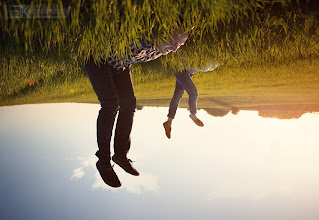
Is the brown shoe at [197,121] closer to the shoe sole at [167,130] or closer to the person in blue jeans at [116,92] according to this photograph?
the shoe sole at [167,130]

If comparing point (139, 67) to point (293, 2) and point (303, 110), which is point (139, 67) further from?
point (303, 110)

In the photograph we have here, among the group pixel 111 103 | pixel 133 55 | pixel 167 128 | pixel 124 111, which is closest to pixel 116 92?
pixel 111 103

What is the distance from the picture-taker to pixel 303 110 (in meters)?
5.76

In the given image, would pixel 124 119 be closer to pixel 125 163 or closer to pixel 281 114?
pixel 125 163

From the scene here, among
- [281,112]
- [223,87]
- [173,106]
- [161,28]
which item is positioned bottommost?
[281,112]

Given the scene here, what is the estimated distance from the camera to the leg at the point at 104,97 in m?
2.07

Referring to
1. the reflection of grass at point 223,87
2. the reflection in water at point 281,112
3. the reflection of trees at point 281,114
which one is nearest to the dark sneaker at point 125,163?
the reflection of grass at point 223,87

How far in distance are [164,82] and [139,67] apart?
1.24 m

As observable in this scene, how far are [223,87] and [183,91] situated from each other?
96.1 inches

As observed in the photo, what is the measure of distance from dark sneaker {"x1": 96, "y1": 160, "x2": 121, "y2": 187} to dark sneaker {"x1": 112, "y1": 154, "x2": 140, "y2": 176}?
0.65 feet

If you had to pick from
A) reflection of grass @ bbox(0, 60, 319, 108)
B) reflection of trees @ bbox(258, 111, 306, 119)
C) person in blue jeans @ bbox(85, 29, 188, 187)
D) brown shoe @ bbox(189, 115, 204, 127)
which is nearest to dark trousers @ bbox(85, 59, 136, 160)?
person in blue jeans @ bbox(85, 29, 188, 187)

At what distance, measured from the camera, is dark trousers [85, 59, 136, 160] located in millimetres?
2082

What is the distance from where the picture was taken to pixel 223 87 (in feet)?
21.2

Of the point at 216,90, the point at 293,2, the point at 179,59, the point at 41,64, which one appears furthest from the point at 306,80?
the point at 41,64
